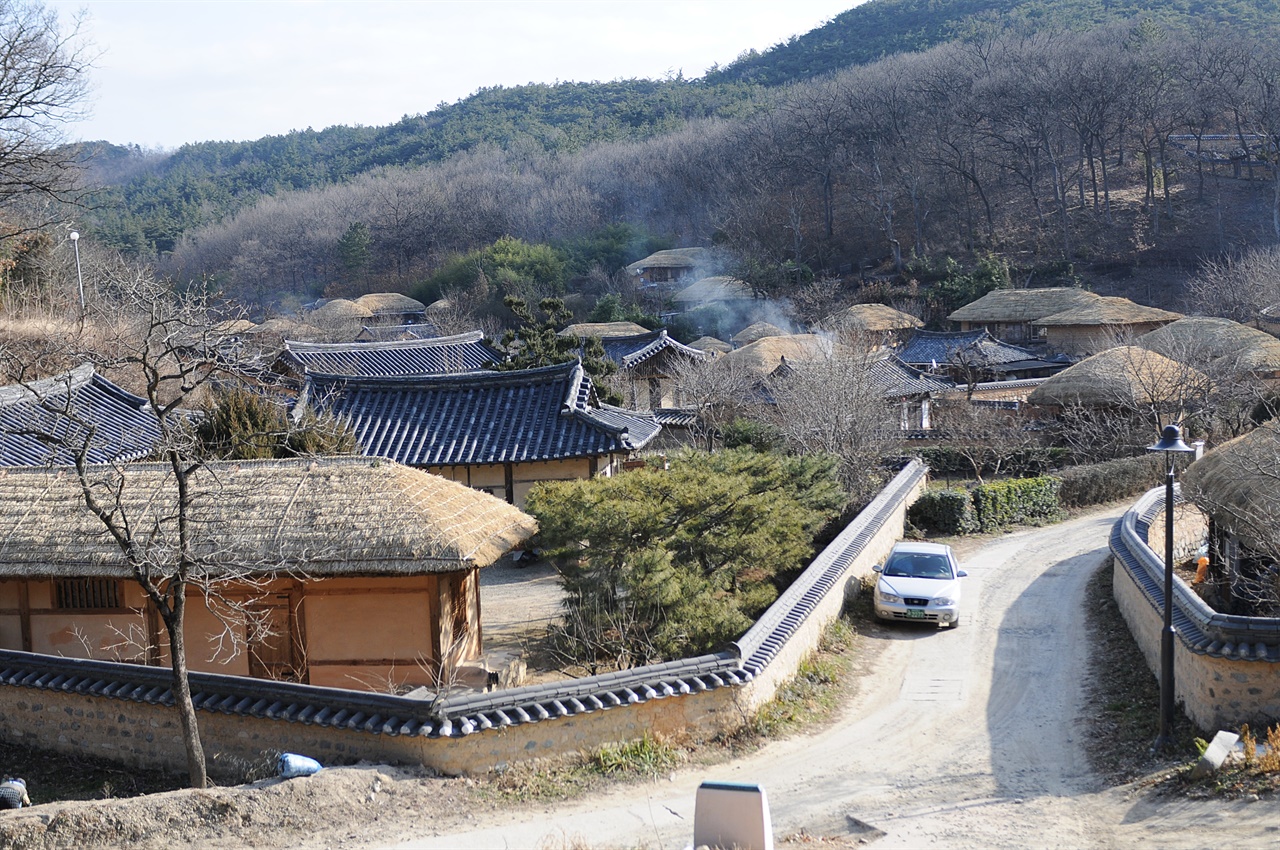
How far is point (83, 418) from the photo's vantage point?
18.4m

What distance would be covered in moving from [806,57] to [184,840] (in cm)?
12240

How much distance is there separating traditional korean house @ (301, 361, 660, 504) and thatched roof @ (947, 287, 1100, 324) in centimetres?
3187

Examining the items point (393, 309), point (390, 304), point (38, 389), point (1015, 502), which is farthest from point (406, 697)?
point (390, 304)

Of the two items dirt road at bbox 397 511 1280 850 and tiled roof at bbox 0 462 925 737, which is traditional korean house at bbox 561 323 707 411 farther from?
tiled roof at bbox 0 462 925 737

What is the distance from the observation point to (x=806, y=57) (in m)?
120

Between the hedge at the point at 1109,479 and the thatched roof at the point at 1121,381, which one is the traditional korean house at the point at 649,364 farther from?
the hedge at the point at 1109,479

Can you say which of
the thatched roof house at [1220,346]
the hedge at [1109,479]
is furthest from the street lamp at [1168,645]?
the thatched roof house at [1220,346]

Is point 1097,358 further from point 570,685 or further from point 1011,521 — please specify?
point 570,685

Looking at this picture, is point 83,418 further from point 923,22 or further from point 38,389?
point 923,22

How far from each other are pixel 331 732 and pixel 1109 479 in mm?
23365

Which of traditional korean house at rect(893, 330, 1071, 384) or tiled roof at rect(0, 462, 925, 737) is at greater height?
traditional korean house at rect(893, 330, 1071, 384)

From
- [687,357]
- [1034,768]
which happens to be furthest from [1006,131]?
[1034,768]

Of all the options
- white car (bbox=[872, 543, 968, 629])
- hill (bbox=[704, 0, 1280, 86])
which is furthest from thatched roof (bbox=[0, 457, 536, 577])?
hill (bbox=[704, 0, 1280, 86])

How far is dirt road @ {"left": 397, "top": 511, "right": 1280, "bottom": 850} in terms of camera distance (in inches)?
371
